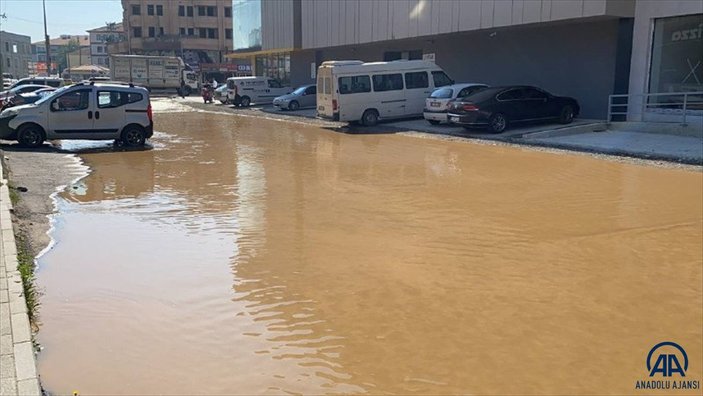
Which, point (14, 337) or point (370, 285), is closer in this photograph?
point (14, 337)

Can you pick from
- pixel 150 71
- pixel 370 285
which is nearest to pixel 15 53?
pixel 150 71

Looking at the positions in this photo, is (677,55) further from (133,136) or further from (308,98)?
(308,98)

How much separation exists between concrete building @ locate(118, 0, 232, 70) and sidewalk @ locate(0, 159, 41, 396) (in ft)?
261

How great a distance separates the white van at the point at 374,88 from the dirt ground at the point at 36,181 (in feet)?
34.4

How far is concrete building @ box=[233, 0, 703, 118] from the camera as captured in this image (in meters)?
20.2

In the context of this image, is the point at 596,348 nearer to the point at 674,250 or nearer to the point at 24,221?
the point at 674,250

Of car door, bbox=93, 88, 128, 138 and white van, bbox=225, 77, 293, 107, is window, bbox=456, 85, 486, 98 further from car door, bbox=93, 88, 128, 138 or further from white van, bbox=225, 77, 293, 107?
white van, bbox=225, 77, 293, 107

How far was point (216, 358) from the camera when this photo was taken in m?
4.61

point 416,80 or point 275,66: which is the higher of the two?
point 275,66

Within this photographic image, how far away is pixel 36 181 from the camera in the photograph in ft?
38.4

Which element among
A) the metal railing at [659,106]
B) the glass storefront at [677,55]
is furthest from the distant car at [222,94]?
the glass storefront at [677,55]

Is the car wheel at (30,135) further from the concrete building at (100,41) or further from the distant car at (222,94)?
the concrete building at (100,41)

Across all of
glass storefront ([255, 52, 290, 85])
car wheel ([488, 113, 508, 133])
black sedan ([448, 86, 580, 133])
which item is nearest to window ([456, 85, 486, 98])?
black sedan ([448, 86, 580, 133])

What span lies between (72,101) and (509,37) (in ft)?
55.8
